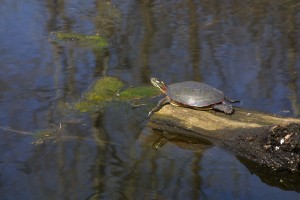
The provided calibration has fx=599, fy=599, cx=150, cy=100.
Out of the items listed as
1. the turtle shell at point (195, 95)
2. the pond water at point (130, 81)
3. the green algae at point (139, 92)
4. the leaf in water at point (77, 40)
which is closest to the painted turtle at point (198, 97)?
the turtle shell at point (195, 95)

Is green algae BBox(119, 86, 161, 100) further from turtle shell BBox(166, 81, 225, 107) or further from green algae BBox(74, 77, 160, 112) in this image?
turtle shell BBox(166, 81, 225, 107)

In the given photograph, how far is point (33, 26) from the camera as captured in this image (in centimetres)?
813

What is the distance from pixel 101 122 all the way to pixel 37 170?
90cm

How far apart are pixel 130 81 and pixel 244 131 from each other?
186 centimetres

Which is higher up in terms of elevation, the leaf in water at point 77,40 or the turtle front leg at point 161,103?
the turtle front leg at point 161,103

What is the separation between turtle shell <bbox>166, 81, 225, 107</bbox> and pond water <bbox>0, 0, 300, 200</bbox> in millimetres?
377

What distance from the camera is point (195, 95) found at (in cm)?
491

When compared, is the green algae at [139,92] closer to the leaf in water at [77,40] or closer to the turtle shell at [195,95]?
the turtle shell at [195,95]

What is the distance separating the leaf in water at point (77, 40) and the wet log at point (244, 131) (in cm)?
248

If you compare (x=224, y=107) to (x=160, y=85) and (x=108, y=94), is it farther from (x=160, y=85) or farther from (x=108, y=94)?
(x=108, y=94)

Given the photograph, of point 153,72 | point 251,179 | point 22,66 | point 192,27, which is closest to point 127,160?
point 251,179

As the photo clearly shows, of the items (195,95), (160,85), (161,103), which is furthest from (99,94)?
(195,95)

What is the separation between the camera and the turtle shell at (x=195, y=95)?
488 centimetres

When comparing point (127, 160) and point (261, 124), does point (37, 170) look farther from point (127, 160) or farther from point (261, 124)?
point (261, 124)
